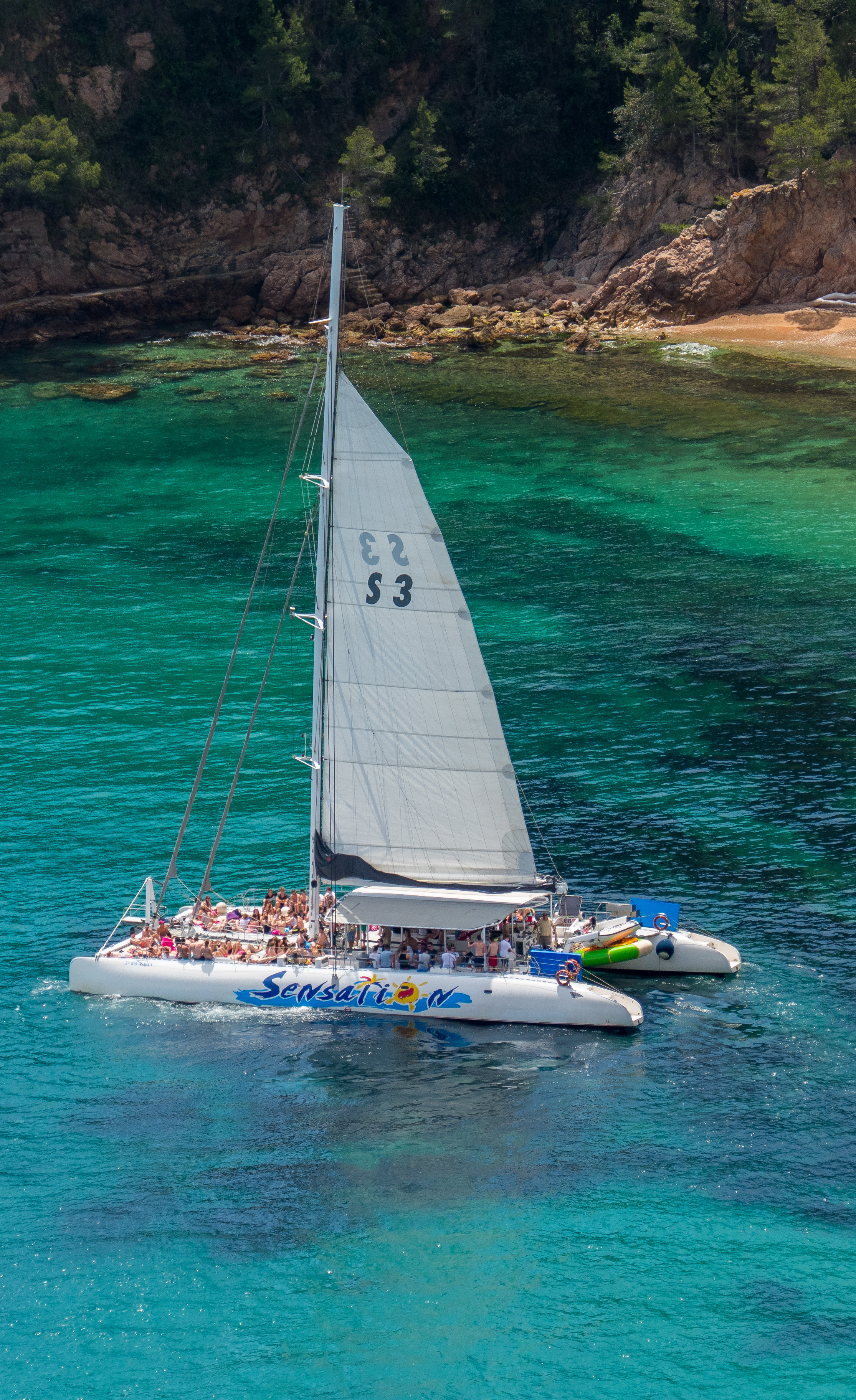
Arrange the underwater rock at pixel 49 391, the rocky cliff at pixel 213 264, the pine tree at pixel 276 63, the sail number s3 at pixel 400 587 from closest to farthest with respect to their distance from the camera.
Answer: the sail number s3 at pixel 400 587 < the underwater rock at pixel 49 391 < the rocky cliff at pixel 213 264 < the pine tree at pixel 276 63

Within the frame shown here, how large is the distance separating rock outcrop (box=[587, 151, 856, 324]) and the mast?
282ft

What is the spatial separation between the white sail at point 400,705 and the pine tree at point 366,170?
9486 cm

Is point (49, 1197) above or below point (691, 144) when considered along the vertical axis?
below

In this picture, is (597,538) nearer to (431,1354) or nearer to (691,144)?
(431,1354)

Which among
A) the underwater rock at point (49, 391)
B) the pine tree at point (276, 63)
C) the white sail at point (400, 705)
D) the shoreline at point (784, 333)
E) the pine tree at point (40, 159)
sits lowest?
the white sail at point (400, 705)

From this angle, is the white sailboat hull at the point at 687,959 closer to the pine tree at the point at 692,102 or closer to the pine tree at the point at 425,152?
the pine tree at the point at 692,102

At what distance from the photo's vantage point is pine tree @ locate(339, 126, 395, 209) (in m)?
121

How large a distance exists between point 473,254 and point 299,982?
4077 inches

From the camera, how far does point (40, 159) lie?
11425cm

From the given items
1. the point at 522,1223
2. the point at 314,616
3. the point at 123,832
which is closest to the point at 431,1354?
the point at 522,1223

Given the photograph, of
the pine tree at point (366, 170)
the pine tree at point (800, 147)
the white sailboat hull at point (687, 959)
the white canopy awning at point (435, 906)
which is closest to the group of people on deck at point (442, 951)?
the white canopy awning at point (435, 906)

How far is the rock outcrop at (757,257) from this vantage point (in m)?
109

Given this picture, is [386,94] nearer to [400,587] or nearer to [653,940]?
[400,587]

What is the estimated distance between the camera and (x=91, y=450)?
297 feet
